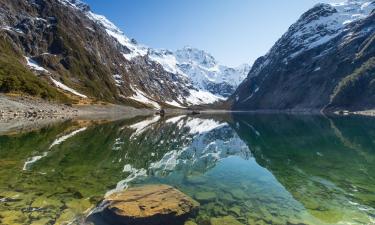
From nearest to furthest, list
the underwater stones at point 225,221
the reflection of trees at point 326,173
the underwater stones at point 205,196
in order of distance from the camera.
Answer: the underwater stones at point 225,221 < the reflection of trees at point 326,173 < the underwater stones at point 205,196

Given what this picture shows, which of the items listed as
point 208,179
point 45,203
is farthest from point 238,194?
point 45,203

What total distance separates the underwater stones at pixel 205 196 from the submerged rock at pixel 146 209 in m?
1.56

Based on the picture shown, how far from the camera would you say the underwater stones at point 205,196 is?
25.3 metres

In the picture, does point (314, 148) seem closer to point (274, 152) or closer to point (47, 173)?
point (274, 152)

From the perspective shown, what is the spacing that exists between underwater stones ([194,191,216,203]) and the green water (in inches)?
2.9

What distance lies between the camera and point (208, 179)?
32.6 meters

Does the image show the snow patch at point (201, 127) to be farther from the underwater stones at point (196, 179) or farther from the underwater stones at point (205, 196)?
the underwater stones at point (205, 196)

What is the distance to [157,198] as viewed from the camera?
22922 mm

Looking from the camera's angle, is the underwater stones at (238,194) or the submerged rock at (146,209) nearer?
the submerged rock at (146,209)

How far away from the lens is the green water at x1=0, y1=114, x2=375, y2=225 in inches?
883

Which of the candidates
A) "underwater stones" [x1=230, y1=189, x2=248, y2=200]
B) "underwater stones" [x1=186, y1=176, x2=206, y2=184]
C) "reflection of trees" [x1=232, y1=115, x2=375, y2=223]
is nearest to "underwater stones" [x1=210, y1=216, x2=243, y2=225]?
"underwater stones" [x1=230, y1=189, x2=248, y2=200]

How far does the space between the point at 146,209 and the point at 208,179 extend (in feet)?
40.9

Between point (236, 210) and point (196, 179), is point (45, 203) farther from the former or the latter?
point (196, 179)

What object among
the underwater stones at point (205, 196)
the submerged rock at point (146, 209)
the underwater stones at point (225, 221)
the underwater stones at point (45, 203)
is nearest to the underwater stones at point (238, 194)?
the underwater stones at point (205, 196)
